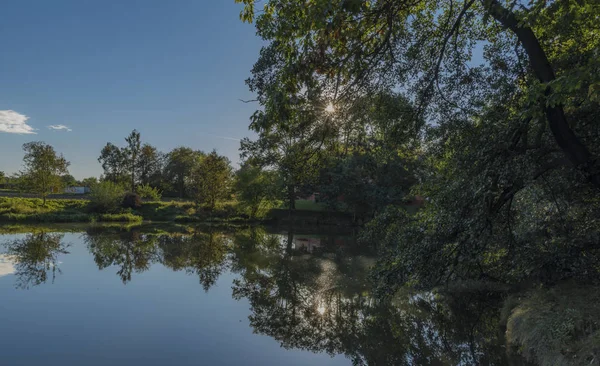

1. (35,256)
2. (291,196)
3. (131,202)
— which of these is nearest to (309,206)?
(291,196)

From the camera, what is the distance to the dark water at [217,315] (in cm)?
726

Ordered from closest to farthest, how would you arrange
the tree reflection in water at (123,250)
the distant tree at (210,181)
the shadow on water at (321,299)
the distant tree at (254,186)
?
the shadow on water at (321,299), the tree reflection in water at (123,250), the distant tree at (254,186), the distant tree at (210,181)

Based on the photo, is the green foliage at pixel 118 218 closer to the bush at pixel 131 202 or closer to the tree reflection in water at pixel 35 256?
the bush at pixel 131 202

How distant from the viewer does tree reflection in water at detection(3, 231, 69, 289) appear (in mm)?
12656

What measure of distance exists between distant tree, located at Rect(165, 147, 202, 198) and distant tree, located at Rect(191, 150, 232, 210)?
834 inches

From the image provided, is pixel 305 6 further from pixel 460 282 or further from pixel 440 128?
pixel 460 282

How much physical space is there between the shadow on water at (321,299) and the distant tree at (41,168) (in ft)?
47.7

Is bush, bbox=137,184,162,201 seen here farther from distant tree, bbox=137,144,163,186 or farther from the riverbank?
distant tree, bbox=137,144,163,186

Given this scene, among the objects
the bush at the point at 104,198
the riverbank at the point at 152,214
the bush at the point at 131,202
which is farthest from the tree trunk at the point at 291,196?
the bush at the point at 104,198

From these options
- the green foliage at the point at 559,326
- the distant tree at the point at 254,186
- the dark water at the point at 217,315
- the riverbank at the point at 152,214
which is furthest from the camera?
the distant tree at the point at 254,186

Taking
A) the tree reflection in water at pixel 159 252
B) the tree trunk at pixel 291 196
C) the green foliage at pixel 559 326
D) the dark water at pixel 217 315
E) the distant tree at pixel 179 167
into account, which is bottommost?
the dark water at pixel 217 315

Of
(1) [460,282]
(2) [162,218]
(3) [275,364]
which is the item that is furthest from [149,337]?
(2) [162,218]

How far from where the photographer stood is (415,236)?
6430 millimetres

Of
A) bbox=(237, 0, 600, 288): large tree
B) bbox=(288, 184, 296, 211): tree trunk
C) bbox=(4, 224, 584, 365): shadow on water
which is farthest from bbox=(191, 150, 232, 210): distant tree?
bbox=(237, 0, 600, 288): large tree
